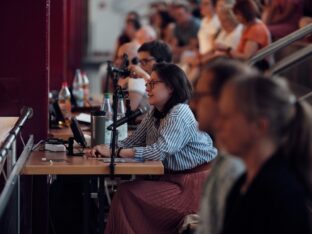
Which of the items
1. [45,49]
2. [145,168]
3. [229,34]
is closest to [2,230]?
[145,168]

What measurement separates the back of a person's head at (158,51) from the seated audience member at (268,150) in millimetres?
Answer: 4480

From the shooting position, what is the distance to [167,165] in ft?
19.7

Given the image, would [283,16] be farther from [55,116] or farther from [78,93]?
[55,116]

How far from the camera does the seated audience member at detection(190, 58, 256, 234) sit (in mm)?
3537

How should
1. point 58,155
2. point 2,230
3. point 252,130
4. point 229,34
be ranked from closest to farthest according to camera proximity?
point 252,130 → point 2,230 → point 58,155 → point 229,34

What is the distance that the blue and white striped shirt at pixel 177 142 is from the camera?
5.81 meters

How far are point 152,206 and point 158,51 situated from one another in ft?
7.38

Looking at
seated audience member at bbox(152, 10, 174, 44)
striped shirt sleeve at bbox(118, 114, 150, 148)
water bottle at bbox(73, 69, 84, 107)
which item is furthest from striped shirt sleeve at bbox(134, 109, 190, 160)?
seated audience member at bbox(152, 10, 174, 44)

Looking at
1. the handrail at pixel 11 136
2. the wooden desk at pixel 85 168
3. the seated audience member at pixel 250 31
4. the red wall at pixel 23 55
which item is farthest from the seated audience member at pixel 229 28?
the wooden desk at pixel 85 168

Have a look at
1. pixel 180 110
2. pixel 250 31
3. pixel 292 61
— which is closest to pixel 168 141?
pixel 180 110

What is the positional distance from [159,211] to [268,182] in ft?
8.68

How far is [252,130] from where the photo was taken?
10.6 feet

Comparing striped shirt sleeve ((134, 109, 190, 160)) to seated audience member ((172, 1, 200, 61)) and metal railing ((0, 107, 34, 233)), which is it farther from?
seated audience member ((172, 1, 200, 61))

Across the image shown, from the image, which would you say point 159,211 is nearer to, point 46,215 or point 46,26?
point 46,215
